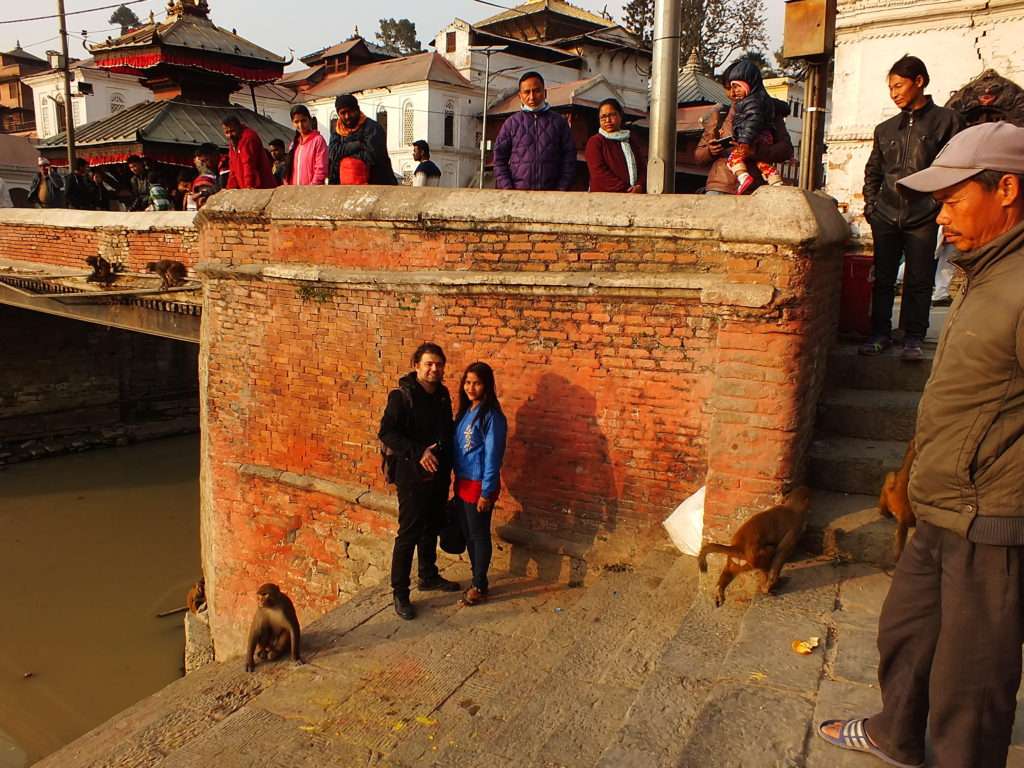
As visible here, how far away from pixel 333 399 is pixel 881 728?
15.1 ft

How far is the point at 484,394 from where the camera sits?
5012mm

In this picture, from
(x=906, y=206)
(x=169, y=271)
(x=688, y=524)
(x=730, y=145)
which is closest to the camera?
(x=688, y=524)

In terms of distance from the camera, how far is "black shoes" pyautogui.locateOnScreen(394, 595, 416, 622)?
A: 5.05 m

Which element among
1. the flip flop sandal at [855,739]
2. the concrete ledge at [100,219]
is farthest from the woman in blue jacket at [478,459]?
the concrete ledge at [100,219]

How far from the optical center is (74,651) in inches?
359

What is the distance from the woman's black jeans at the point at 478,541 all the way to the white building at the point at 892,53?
22.5ft

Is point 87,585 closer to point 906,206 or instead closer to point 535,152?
→ point 535,152

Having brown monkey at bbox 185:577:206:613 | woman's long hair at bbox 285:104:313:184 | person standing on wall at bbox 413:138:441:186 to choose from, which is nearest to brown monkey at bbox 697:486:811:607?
woman's long hair at bbox 285:104:313:184

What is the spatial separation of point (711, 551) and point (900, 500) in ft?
3.27

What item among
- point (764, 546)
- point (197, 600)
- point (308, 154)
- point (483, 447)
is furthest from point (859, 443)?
point (197, 600)

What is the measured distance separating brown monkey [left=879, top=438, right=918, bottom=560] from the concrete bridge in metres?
0.50

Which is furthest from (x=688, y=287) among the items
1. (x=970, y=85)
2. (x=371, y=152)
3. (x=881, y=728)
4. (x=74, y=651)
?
(x=74, y=651)

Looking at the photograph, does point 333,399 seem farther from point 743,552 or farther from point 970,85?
point 970,85

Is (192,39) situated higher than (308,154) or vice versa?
(192,39)
